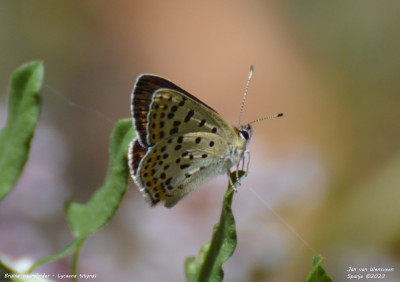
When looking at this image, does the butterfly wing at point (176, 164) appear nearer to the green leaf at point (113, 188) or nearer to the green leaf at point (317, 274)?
the green leaf at point (113, 188)

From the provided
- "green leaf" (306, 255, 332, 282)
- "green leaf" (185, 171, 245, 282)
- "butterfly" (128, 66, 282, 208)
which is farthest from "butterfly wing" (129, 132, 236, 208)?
"green leaf" (306, 255, 332, 282)

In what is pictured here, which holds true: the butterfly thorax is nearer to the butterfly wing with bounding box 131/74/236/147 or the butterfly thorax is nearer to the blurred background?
the butterfly wing with bounding box 131/74/236/147

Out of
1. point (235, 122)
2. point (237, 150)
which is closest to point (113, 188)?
point (237, 150)

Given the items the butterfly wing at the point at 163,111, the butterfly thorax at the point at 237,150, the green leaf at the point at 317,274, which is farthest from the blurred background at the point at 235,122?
the green leaf at the point at 317,274

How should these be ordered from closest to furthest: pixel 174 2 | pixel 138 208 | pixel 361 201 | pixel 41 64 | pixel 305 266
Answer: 1. pixel 41 64
2. pixel 361 201
3. pixel 305 266
4. pixel 138 208
5. pixel 174 2

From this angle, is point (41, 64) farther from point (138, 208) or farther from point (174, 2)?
point (174, 2)

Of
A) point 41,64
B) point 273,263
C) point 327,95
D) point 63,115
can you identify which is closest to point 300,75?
point 327,95

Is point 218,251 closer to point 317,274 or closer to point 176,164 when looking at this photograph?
point 317,274
